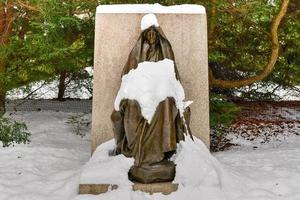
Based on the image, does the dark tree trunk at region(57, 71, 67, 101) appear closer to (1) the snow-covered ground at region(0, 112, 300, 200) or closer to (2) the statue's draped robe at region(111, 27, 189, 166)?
(1) the snow-covered ground at region(0, 112, 300, 200)

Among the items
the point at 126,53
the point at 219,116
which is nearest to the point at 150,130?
the point at 126,53

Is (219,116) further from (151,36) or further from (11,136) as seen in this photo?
(11,136)

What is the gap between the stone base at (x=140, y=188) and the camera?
4559mm

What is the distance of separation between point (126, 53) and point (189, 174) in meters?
1.89

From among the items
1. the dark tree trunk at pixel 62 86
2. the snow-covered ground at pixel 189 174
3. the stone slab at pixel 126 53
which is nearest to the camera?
the snow-covered ground at pixel 189 174

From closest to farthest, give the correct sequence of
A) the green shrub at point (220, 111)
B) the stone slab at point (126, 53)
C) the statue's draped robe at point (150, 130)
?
the statue's draped robe at point (150, 130) < the stone slab at point (126, 53) < the green shrub at point (220, 111)

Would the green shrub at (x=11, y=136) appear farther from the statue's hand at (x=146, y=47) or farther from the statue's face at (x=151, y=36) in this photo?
the statue's face at (x=151, y=36)

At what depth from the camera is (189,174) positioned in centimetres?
473

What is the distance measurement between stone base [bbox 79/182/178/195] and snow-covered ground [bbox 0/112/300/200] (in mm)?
52

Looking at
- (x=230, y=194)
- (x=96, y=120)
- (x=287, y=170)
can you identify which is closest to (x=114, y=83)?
(x=96, y=120)

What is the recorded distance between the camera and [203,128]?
19.5 feet

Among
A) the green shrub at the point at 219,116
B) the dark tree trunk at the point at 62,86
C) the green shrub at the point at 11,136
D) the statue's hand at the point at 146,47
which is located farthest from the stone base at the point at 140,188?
the dark tree trunk at the point at 62,86

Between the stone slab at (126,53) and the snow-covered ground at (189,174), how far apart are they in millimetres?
686

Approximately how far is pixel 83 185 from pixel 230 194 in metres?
1.54
